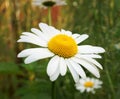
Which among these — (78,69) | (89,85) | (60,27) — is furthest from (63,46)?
(60,27)

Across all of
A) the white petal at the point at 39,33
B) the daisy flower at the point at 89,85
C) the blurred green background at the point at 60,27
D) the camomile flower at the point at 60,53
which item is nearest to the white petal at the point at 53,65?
the camomile flower at the point at 60,53

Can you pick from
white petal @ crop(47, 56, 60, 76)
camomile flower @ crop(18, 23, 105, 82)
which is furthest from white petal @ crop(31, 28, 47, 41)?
white petal @ crop(47, 56, 60, 76)

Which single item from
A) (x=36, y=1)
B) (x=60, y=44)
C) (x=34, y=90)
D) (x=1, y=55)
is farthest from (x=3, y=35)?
(x=60, y=44)

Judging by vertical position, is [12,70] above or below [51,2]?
below

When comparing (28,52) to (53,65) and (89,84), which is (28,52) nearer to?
(53,65)

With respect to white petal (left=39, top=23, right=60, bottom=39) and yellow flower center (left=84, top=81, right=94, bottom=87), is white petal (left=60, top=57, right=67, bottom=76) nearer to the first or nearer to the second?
white petal (left=39, top=23, right=60, bottom=39)

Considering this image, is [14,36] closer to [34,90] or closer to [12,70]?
[34,90]
